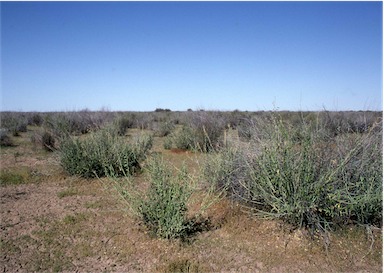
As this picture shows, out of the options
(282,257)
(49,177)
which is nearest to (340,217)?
(282,257)

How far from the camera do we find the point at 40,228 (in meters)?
4.68

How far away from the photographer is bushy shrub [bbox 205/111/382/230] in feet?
13.8

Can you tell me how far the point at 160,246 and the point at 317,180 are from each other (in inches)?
89.8

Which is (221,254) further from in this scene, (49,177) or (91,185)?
(49,177)

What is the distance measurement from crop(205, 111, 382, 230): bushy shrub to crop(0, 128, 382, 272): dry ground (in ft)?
0.89

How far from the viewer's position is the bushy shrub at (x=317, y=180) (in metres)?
4.20

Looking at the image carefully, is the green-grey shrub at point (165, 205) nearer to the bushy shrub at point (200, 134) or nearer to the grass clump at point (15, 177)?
the grass clump at point (15, 177)

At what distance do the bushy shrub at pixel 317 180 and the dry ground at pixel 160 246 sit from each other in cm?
27

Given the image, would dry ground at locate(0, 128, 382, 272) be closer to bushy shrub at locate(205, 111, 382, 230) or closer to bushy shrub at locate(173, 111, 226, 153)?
bushy shrub at locate(205, 111, 382, 230)

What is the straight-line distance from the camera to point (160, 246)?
4.11m

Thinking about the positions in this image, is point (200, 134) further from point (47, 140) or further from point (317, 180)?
point (317, 180)

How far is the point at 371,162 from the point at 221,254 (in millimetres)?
2656

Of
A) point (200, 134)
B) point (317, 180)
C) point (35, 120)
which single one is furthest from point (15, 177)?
point (35, 120)

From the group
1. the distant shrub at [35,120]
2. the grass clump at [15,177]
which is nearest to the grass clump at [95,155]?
the grass clump at [15,177]
